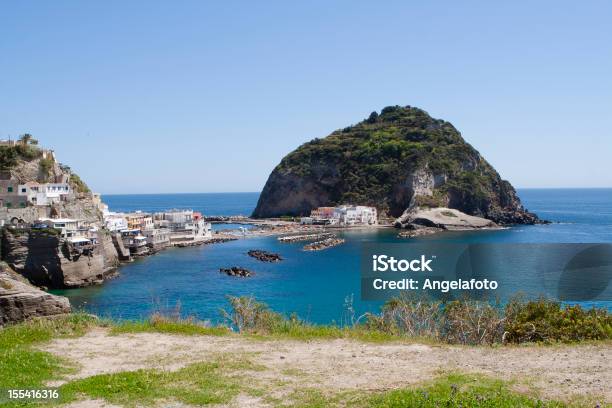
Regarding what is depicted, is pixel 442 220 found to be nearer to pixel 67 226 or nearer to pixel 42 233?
pixel 67 226

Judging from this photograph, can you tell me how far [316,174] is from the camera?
123125 millimetres

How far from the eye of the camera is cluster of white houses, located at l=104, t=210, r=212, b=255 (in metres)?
64.1

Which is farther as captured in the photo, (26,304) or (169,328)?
(26,304)

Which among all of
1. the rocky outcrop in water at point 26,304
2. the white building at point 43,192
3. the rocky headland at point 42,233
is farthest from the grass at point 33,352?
the white building at point 43,192

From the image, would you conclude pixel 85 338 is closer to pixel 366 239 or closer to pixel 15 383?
pixel 15 383

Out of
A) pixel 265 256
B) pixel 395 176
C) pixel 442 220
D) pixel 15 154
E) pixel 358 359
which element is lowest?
pixel 265 256

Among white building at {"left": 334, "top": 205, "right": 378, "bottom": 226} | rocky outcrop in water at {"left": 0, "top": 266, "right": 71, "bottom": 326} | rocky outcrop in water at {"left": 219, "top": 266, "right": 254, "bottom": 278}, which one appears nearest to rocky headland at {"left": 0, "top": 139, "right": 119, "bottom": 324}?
rocky outcrop in water at {"left": 219, "top": 266, "right": 254, "bottom": 278}

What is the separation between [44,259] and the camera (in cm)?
4266

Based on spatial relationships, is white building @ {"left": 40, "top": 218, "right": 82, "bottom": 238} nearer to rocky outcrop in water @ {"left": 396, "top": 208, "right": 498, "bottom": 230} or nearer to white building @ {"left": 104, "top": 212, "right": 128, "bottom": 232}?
white building @ {"left": 104, "top": 212, "right": 128, "bottom": 232}

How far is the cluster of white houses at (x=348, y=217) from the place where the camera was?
10230 cm

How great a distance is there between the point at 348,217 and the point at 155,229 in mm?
42073

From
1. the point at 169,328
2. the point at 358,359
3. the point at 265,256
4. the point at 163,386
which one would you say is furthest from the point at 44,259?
the point at 358,359

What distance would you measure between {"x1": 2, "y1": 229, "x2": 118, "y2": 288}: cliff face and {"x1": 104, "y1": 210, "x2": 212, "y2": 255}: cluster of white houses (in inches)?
619

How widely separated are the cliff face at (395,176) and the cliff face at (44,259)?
72901mm
